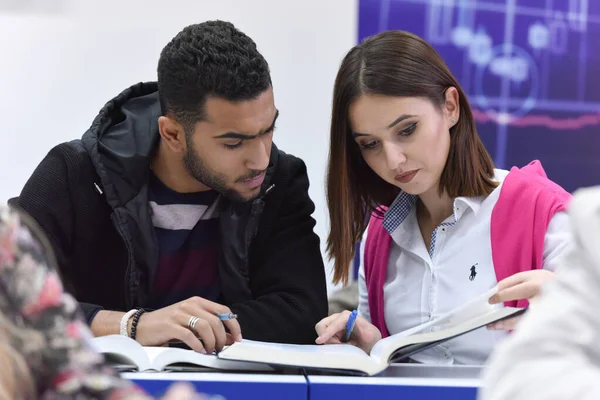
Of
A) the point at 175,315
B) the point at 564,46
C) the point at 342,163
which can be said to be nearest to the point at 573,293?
the point at 175,315

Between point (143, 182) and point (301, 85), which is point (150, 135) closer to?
point (143, 182)

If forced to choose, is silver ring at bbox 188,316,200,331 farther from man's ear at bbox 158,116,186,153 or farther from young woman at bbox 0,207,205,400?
young woman at bbox 0,207,205,400

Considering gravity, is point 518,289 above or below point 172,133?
below

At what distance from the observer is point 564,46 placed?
2.75m

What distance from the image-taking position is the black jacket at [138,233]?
1.57 metres

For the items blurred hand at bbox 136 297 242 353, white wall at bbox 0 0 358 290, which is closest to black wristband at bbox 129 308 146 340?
blurred hand at bbox 136 297 242 353

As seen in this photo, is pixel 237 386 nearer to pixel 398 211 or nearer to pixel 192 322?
pixel 192 322

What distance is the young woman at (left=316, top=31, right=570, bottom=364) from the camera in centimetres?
144

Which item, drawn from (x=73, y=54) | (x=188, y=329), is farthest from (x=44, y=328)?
(x=73, y=54)

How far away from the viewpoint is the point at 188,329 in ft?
4.18

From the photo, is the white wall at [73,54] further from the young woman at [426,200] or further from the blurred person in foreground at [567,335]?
the blurred person in foreground at [567,335]

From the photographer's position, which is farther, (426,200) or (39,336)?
(426,200)

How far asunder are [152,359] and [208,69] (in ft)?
2.33

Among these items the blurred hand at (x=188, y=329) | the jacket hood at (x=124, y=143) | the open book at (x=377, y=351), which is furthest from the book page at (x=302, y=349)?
the jacket hood at (x=124, y=143)
